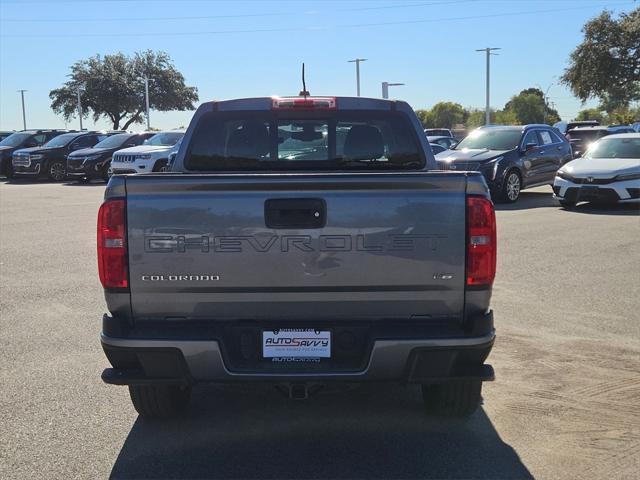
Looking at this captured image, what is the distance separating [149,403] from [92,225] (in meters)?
10.00

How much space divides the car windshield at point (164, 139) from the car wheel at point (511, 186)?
1123cm

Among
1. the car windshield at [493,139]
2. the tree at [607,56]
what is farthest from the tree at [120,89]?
the car windshield at [493,139]

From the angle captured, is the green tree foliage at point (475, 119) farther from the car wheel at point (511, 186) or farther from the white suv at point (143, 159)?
the car wheel at point (511, 186)

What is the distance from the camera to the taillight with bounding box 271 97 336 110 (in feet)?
15.5

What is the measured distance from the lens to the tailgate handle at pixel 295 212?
11.7 ft

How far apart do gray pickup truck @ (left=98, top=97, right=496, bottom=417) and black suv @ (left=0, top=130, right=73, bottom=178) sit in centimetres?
2771

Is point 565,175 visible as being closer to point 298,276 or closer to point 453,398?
point 453,398

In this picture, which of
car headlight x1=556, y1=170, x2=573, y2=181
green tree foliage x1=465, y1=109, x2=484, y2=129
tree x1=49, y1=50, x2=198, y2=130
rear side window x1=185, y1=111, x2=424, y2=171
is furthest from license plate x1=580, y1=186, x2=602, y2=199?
green tree foliage x1=465, y1=109, x2=484, y2=129

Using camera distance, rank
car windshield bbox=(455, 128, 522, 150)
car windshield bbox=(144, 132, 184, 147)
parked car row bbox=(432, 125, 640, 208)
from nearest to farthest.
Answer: parked car row bbox=(432, 125, 640, 208) < car windshield bbox=(455, 128, 522, 150) < car windshield bbox=(144, 132, 184, 147)

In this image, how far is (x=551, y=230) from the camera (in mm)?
12195

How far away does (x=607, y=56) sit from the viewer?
44.9 m

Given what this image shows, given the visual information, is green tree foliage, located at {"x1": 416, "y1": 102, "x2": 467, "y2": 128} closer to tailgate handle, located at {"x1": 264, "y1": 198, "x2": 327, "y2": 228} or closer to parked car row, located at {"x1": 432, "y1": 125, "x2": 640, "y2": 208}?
parked car row, located at {"x1": 432, "y1": 125, "x2": 640, "y2": 208}

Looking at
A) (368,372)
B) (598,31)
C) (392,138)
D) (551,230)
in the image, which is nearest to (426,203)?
(368,372)

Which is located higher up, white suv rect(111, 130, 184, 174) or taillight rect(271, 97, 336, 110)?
taillight rect(271, 97, 336, 110)
